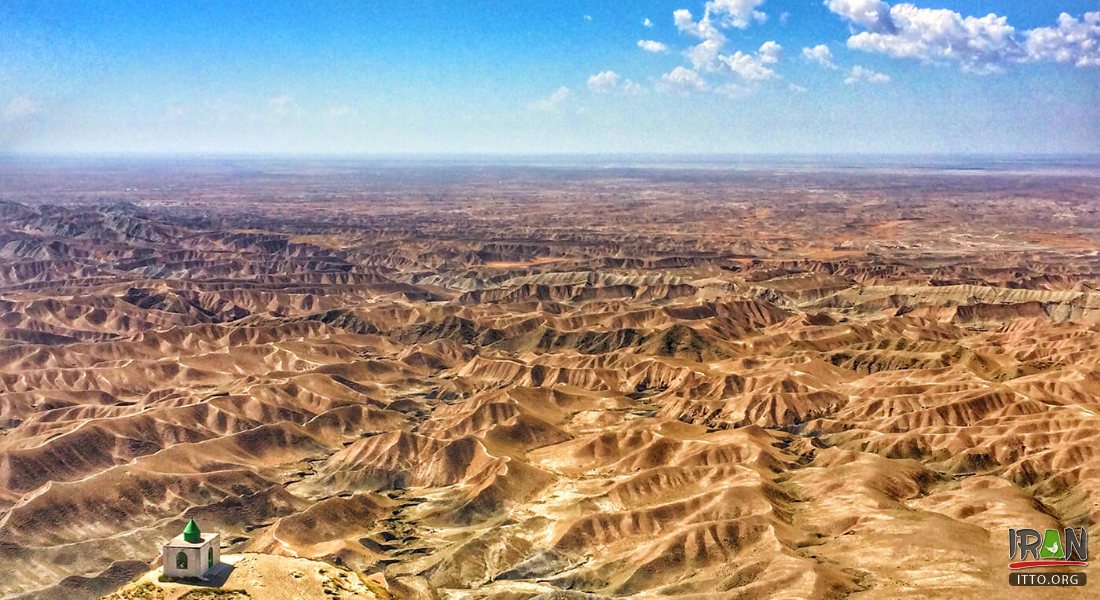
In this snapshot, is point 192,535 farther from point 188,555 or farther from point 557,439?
point 557,439

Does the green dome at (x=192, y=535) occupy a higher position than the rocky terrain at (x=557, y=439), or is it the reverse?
the green dome at (x=192, y=535)

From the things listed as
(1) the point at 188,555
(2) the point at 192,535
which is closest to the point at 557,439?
(2) the point at 192,535

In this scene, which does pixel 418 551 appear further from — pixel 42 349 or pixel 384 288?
pixel 384 288

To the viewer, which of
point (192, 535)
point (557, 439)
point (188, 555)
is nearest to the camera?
point (188, 555)

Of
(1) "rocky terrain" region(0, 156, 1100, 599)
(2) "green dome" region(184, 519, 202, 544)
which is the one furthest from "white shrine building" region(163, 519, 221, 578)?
(1) "rocky terrain" region(0, 156, 1100, 599)

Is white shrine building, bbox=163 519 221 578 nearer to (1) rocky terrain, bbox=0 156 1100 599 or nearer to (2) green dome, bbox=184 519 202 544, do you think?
(2) green dome, bbox=184 519 202 544

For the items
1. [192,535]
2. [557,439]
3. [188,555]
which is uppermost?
[192,535]

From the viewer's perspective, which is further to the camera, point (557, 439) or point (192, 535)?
point (557, 439)

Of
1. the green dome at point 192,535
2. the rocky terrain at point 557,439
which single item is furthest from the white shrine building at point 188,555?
the rocky terrain at point 557,439

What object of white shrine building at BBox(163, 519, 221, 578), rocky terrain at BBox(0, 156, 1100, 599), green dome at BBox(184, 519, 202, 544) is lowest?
rocky terrain at BBox(0, 156, 1100, 599)

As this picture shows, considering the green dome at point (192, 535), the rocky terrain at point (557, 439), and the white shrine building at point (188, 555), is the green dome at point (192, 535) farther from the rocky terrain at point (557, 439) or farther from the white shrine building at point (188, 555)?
the rocky terrain at point (557, 439)

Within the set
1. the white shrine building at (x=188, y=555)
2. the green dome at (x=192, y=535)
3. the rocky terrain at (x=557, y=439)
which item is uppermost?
the green dome at (x=192, y=535)
